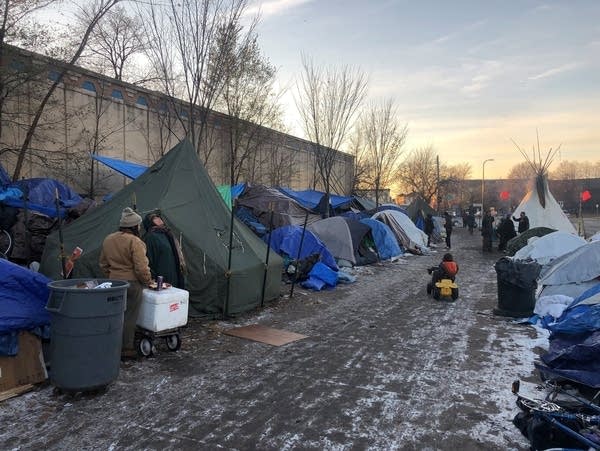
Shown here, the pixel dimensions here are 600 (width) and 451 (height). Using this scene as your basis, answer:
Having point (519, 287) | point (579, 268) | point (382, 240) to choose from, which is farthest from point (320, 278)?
point (382, 240)

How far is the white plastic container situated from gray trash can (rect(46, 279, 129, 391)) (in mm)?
1110

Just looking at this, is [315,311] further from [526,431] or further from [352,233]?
[352,233]

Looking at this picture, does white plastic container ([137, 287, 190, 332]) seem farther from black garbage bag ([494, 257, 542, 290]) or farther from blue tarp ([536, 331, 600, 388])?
black garbage bag ([494, 257, 542, 290])

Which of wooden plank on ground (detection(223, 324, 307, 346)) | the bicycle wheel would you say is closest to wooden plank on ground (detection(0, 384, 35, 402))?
wooden plank on ground (detection(223, 324, 307, 346))

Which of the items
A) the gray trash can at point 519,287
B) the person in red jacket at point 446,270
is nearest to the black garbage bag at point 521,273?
the gray trash can at point 519,287

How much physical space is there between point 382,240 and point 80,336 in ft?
48.1

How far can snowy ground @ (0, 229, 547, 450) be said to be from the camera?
3895mm

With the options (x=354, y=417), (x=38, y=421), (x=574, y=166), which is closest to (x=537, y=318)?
(x=354, y=417)

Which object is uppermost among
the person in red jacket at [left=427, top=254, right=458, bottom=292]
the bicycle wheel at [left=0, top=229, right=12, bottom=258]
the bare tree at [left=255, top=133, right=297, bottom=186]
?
the bare tree at [left=255, top=133, right=297, bottom=186]

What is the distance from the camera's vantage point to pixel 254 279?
862 centimetres

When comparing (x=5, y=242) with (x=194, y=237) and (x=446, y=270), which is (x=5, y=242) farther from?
(x=446, y=270)

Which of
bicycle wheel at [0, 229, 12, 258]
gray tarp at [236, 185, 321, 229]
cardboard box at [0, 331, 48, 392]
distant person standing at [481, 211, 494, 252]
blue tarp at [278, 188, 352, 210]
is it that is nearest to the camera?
→ cardboard box at [0, 331, 48, 392]

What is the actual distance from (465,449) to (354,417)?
3.34ft

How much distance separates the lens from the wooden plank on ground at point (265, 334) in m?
6.85
